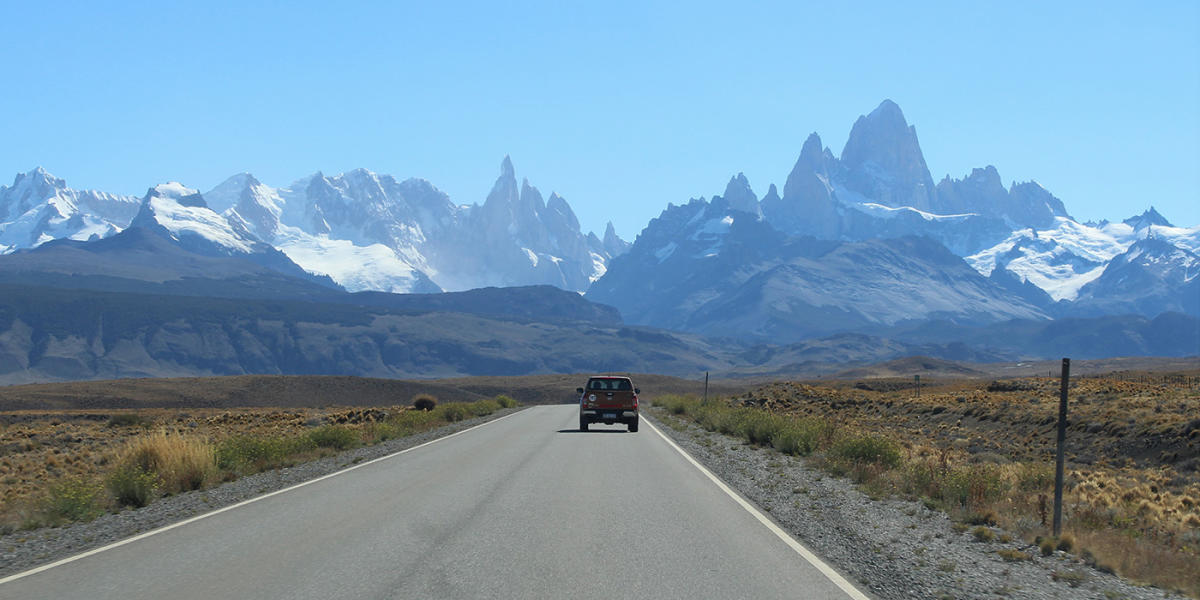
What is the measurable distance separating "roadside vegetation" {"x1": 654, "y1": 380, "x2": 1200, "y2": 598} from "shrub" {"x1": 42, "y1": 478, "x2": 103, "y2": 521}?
11.6 m

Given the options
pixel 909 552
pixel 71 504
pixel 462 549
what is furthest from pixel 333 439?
pixel 909 552

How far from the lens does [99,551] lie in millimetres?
10438

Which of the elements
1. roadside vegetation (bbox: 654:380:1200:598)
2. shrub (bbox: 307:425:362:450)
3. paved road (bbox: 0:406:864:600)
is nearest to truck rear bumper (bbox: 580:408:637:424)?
roadside vegetation (bbox: 654:380:1200:598)

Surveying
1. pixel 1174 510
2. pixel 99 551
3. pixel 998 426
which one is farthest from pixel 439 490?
pixel 998 426

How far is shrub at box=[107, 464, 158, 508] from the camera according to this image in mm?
14734

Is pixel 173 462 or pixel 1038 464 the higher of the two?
pixel 1038 464

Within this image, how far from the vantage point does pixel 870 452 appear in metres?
19.8

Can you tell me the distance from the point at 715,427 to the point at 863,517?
68.4 feet

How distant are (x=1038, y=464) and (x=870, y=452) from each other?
3.76 meters

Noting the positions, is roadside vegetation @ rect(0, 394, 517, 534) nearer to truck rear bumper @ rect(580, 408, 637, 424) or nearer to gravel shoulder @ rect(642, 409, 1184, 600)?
Answer: truck rear bumper @ rect(580, 408, 637, 424)

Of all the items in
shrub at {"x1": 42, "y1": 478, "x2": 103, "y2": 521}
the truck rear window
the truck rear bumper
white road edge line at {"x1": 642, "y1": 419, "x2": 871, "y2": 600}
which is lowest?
shrub at {"x1": 42, "y1": 478, "x2": 103, "y2": 521}

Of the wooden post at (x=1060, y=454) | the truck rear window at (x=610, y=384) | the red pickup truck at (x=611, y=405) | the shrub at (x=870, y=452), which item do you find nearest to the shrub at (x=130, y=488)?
the wooden post at (x=1060, y=454)

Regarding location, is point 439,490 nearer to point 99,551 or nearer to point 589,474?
point 589,474

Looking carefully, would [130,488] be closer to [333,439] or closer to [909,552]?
[909,552]
